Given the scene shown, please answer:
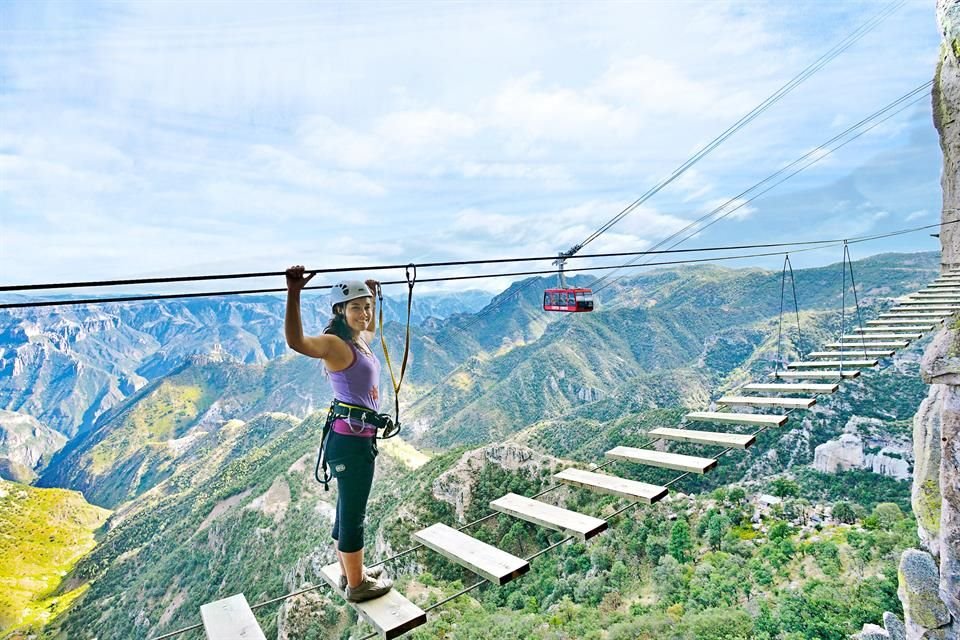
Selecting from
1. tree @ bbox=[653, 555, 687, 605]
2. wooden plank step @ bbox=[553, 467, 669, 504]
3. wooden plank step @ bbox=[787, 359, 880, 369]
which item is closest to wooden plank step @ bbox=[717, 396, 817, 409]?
wooden plank step @ bbox=[787, 359, 880, 369]

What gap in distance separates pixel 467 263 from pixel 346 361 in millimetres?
1618

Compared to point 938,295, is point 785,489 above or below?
below

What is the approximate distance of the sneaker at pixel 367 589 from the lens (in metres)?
3.12

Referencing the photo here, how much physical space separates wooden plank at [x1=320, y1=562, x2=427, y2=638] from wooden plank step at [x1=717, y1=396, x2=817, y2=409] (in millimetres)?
4185

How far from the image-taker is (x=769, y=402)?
5.65 metres

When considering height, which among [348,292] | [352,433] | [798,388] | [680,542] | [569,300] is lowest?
[680,542]

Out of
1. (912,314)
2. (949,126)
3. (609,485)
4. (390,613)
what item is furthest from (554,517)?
(949,126)

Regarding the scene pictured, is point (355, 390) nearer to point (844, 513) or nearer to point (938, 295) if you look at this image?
point (938, 295)

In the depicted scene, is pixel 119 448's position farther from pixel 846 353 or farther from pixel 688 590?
pixel 846 353

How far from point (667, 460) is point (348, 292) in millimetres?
3137

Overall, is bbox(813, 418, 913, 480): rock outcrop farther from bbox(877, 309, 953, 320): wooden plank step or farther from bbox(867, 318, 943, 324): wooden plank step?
bbox(867, 318, 943, 324): wooden plank step

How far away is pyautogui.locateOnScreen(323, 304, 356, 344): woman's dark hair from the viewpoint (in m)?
3.14

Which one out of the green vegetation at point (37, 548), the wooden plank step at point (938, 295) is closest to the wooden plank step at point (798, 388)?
the wooden plank step at point (938, 295)

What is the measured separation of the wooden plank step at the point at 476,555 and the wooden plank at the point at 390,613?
39cm
